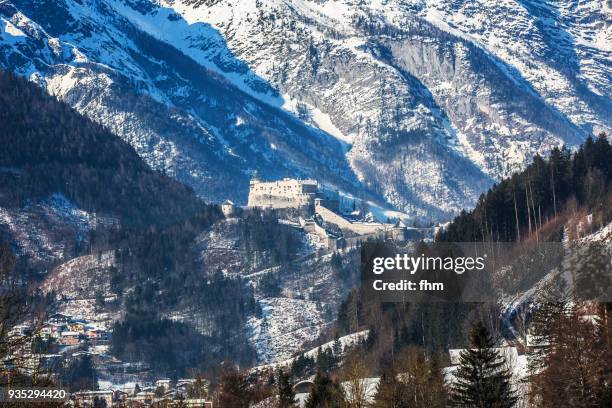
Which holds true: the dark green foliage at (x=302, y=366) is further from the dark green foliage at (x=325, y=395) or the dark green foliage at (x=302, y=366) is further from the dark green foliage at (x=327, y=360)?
the dark green foliage at (x=325, y=395)

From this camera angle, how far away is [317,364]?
147250 mm

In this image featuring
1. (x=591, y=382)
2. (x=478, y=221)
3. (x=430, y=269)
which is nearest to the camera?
(x=591, y=382)

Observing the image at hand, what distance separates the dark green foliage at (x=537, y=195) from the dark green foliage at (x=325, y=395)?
217 feet

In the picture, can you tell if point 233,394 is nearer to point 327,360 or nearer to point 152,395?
point 152,395

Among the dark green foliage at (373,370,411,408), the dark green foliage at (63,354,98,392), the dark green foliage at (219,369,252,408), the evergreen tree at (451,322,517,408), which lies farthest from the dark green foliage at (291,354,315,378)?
the evergreen tree at (451,322,517,408)

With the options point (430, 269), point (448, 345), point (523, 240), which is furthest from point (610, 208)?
point (430, 269)

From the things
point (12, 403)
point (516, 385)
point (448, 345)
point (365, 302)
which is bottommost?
point (12, 403)

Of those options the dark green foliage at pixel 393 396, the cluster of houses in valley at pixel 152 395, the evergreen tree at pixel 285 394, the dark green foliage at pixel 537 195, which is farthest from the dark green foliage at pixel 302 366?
the dark green foliage at pixel 393 396

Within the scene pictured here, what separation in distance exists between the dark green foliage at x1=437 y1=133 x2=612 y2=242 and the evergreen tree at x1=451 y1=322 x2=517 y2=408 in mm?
77448

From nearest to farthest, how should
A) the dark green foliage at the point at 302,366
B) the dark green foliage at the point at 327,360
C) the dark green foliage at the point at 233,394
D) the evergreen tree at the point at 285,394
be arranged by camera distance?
1. the evergreen tree at the point at 285,394
2. the dark green foliage at the point at 233,394
3. the dark green foliage at the point at 327,360
4. the dark green foliage at the point at 302,366

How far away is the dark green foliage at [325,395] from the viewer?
90.1 m

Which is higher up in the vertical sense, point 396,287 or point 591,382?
point 396,287

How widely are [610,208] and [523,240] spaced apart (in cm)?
1341

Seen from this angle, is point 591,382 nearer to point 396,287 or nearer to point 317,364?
point 396,287
